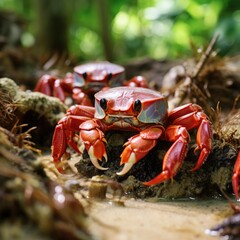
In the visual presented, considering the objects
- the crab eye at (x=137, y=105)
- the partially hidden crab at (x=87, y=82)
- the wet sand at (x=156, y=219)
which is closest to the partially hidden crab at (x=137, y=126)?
the crab eye at (x=137, y=105)

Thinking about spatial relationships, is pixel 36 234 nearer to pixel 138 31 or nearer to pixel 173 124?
pixel 173 124

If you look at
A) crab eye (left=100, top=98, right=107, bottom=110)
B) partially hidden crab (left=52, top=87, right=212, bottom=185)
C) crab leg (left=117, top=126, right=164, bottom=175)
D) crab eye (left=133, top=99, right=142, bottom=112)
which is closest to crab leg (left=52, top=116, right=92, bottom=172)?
partially hidden crab (left=52, top=87, right=212, bottom=185)

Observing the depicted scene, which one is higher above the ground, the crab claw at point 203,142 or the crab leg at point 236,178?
the crab claw at point 203,142

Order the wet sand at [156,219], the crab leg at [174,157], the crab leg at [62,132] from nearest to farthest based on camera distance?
the wet sand at [156,219], the crab leg at [174,157], the crab leg at [62,132]

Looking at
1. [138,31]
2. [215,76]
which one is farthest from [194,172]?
[138,31]

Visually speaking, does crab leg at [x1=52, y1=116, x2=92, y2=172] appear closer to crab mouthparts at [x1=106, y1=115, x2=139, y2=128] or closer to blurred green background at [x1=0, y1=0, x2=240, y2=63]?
crab mouthparts at [x1=106, y1=115, x2=139, y2=128]

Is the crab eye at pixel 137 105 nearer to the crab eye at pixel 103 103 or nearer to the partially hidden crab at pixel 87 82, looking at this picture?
the crab eye at pixel 103 103
